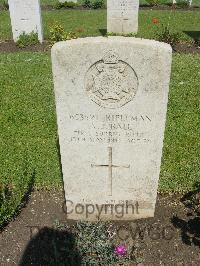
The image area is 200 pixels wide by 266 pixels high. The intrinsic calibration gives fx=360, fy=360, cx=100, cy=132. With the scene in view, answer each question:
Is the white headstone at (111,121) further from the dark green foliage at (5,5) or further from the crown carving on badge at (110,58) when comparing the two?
the dark green foliage at (5,5)

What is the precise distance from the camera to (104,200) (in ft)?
14.1

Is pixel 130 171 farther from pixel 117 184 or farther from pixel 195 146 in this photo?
pixel 195 146

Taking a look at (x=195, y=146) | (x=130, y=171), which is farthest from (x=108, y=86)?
(x=195, y=146)

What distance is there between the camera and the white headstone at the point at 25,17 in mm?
11531

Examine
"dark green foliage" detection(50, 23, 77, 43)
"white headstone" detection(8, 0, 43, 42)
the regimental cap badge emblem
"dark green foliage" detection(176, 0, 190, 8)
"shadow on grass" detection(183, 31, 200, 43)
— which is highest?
the regimental cap badge emblem

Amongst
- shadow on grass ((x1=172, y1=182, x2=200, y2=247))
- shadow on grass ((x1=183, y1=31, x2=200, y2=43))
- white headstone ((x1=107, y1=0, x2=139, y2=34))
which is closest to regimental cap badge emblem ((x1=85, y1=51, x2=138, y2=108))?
shadow on grass ((x1=172, y1=182, x2=200, y2=247))

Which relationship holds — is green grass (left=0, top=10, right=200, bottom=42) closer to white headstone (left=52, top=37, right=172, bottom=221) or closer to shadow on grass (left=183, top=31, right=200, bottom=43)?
shadow on grass (left=183, top=31, right=200, bottom=43)

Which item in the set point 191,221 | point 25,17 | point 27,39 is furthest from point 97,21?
point 191,221

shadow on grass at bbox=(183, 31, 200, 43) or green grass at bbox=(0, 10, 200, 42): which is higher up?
green grass at bbox=(0, 10, 200, 42)

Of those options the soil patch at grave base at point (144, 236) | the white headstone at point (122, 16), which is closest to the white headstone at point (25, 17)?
the white headstone at point (122, 16)

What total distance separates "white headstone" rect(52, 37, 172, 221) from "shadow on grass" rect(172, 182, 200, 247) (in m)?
0.40

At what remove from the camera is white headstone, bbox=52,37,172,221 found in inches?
126

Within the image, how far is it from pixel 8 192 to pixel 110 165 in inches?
60.5

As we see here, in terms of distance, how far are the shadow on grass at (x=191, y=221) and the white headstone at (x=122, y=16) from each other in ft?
30.8
